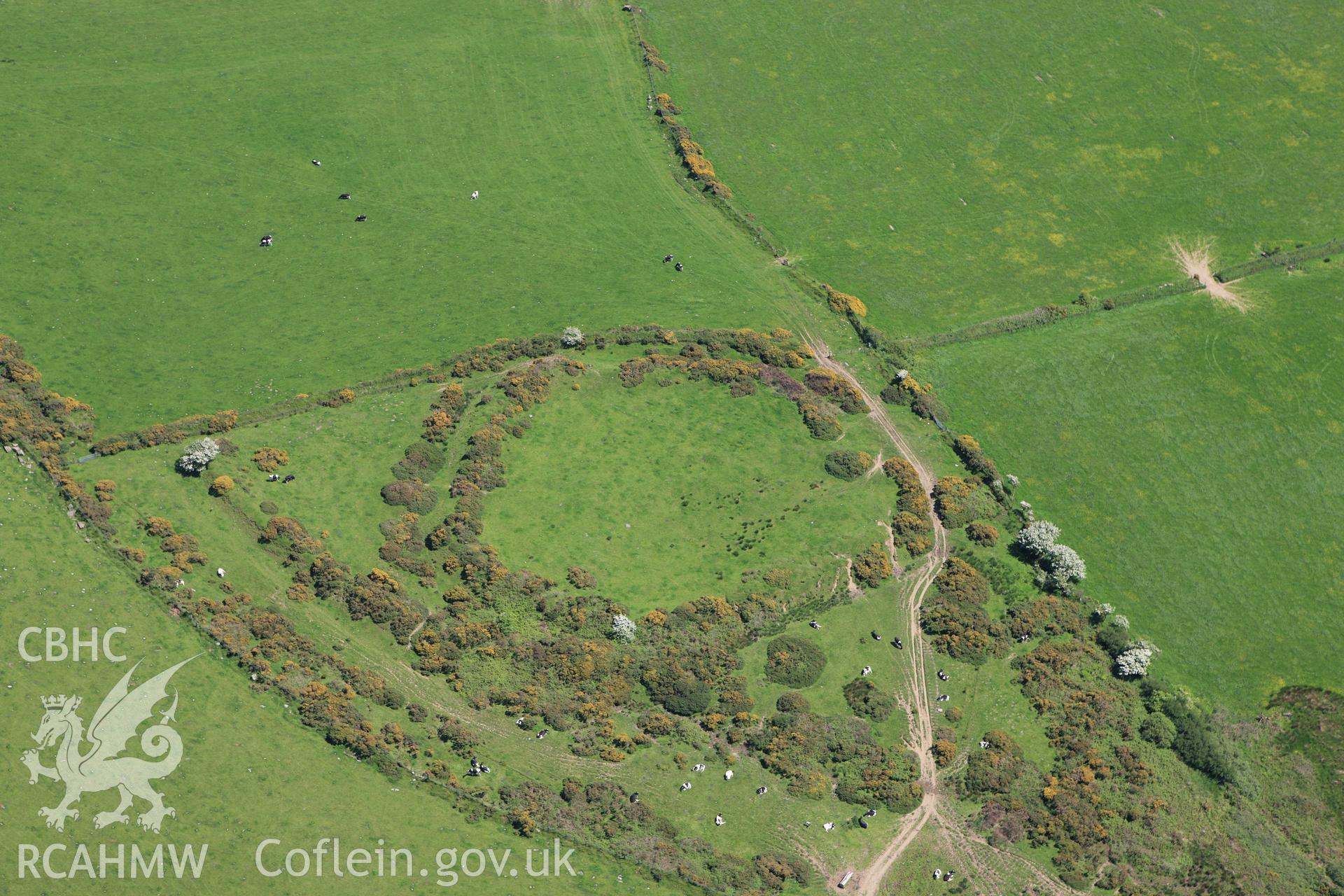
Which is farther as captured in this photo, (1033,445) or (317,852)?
(1033,445)

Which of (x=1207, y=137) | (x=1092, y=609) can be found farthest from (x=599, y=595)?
(x=1207, y=137)

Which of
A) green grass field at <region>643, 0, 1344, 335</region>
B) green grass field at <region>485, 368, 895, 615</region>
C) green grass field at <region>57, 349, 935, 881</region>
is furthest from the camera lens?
green grass field at <region>643, 0, 1344, 335</region>

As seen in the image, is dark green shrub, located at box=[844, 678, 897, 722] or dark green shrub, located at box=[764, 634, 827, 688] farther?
dark green shrub, located at box=[764, 634, 827, 688]

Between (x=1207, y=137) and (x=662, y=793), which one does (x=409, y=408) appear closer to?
(x=662, y=793)

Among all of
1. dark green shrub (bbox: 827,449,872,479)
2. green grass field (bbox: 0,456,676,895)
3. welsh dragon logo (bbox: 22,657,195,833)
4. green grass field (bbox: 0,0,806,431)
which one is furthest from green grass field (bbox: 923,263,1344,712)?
welsh dragon logo (bbox: 22,657,195,833)

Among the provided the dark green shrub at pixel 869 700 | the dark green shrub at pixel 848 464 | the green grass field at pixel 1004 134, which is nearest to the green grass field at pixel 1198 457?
the green grass field at pixel 1004 134

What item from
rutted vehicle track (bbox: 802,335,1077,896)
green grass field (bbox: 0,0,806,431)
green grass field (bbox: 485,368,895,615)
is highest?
green grass field (bbox: 0,0,806,431)

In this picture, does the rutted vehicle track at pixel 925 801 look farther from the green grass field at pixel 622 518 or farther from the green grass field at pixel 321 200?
the green grass field at pixel 321 200

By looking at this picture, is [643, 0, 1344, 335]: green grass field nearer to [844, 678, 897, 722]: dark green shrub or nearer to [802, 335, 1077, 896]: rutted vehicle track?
[802, 335, 1077, 896]: rutted vehicle track
